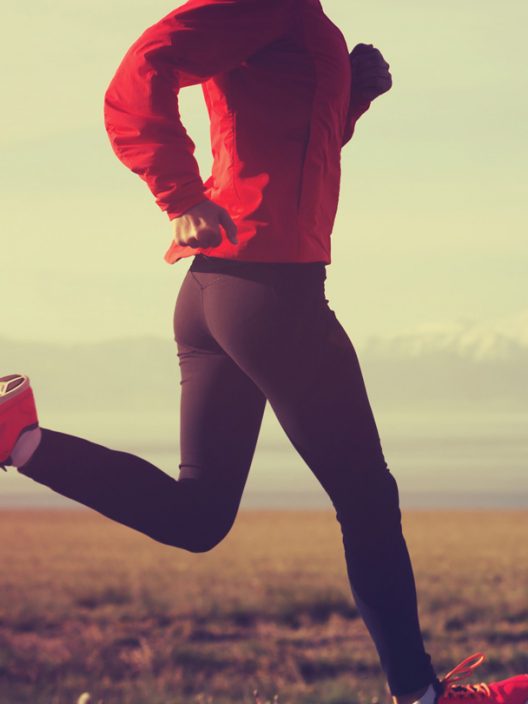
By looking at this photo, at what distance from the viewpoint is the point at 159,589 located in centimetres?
3559

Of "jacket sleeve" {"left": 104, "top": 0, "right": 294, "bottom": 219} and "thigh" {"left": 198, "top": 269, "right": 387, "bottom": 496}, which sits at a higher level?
"jacket sleeve" {"left": 104, "top": 0, "right": 294, "bottom": 219}

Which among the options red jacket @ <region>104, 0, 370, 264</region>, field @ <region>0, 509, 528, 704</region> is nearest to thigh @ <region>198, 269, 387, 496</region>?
red jacket @ <region>104, 0, 370, 264</region>

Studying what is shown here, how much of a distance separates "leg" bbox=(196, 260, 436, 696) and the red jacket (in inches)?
6.8

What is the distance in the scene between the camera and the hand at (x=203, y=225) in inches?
158

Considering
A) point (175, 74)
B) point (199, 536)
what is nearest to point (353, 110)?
point (175, 74)

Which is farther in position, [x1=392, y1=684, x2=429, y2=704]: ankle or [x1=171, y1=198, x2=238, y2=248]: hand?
[x1=392, y1=684, x2=429, y2=704]: ankle

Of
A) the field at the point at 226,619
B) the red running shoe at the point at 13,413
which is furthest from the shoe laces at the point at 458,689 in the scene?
the field at the point at 226,619

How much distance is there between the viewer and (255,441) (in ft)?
15.3

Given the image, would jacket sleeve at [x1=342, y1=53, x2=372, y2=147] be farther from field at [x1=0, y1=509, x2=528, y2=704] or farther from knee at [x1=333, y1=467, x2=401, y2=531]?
field at [x1=0, y1=509, x2=528, y2=704]

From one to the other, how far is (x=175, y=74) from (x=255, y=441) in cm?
132

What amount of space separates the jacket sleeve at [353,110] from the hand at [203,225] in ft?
3.50

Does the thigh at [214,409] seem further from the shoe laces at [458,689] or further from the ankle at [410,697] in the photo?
A: the shoe laces at [458,689]

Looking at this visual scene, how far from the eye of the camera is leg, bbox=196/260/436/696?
4289 millimetres

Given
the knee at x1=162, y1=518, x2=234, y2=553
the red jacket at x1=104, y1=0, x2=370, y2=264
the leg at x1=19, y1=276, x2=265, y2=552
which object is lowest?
the knee at x1=162, y1=518, x2=234, y2=553
